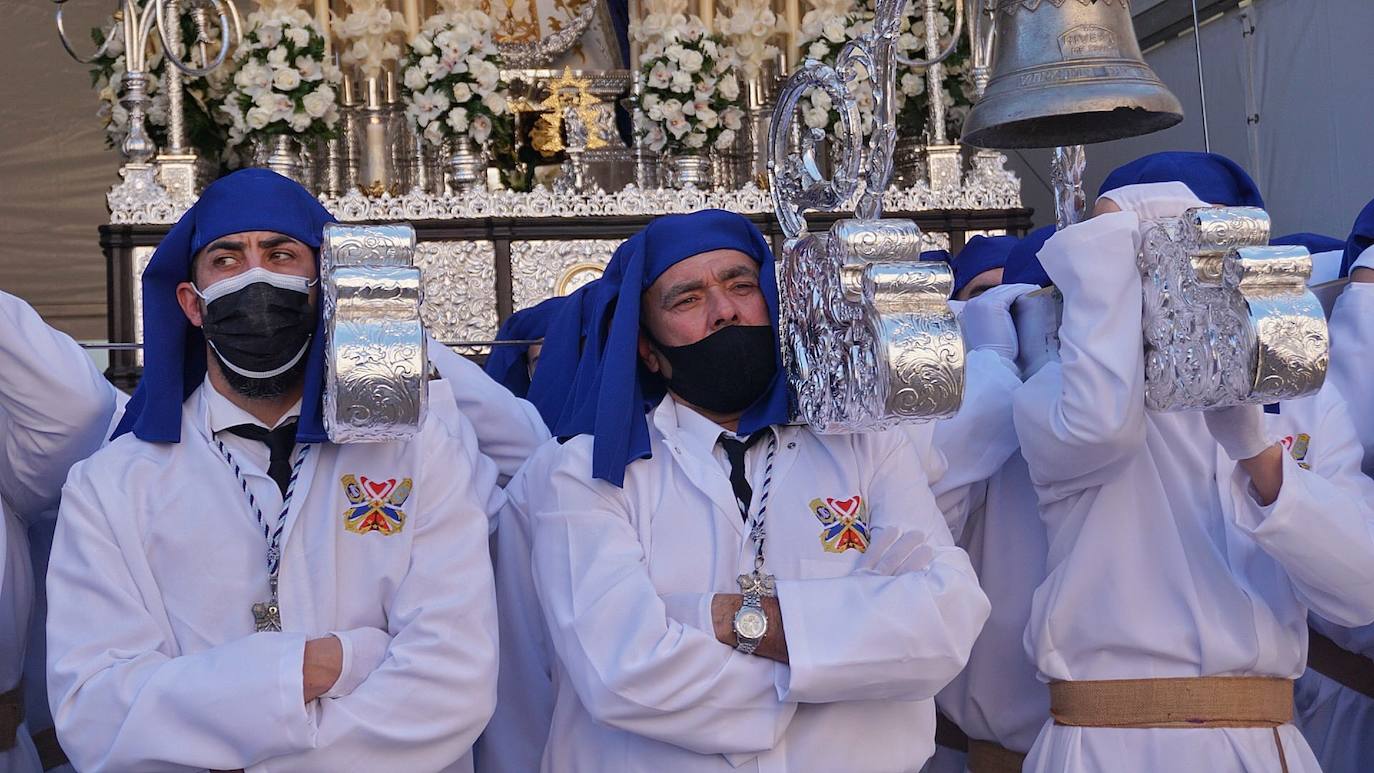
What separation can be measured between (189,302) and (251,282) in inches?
9.1

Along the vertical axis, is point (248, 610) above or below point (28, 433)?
below

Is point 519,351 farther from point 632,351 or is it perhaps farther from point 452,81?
point 632,351

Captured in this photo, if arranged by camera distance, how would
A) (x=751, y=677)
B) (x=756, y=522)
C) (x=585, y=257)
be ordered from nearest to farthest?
(x=751, y=677), (x=756, y=522), (x=585, y=257)

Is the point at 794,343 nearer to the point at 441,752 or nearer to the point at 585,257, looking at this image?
the point at 441,752

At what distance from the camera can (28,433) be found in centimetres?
367

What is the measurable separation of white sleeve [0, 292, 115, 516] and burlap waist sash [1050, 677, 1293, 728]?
7.65ft

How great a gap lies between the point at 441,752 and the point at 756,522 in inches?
30.9

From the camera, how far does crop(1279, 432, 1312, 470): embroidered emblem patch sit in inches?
138

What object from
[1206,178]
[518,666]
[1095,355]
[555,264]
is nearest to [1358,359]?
[1206,178]

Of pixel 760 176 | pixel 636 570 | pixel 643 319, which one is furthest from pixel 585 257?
pixel 636 570

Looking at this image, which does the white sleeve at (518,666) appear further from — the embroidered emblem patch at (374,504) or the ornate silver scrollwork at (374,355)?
the ornate silver scrollwork at (374,355)

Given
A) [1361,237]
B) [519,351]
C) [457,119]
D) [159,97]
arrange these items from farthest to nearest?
[159,97], [457,119], [519,351], [1361,237]

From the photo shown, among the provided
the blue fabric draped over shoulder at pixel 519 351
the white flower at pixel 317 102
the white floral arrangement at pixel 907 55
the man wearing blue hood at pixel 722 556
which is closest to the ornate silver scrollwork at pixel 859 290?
the man wearing blue hood at pixel 722 556

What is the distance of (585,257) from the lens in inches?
281
